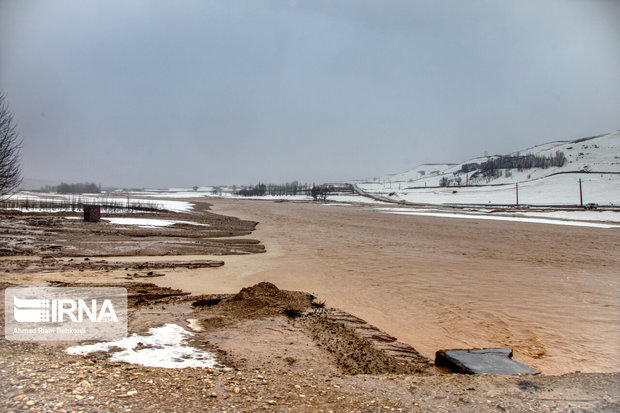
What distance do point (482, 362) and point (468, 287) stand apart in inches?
245

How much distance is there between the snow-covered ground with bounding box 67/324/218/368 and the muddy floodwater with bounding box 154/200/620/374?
3.64 m

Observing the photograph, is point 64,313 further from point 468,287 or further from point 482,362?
point 468,287

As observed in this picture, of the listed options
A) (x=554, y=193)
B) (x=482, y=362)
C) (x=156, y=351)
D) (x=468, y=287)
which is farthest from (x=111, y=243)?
(x=554, y=193)

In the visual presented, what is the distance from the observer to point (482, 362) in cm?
523

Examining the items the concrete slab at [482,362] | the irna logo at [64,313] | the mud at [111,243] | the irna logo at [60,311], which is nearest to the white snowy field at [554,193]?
the mud at [111,243]

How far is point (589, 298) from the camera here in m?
9.96

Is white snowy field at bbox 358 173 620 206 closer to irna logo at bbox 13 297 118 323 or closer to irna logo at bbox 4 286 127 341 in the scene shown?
irna logo at bbox 4 286 127 341

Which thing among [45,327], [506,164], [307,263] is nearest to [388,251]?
[307,263]

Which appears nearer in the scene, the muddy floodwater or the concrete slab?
the concrete slab

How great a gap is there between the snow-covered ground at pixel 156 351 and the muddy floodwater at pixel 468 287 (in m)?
3.64

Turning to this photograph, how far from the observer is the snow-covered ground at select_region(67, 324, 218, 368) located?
15.4 feet

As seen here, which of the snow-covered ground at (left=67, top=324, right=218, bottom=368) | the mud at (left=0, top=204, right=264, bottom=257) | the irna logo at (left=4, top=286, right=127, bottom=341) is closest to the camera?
the snow-covered ground at (left=67, top=324, right=218, bottom=368)

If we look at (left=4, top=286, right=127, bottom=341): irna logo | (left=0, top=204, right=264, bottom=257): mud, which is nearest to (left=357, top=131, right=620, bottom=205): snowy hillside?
(left=0, top=204, right=264, bottom=257): mud

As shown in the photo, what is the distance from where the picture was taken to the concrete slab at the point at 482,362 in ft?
16.2
